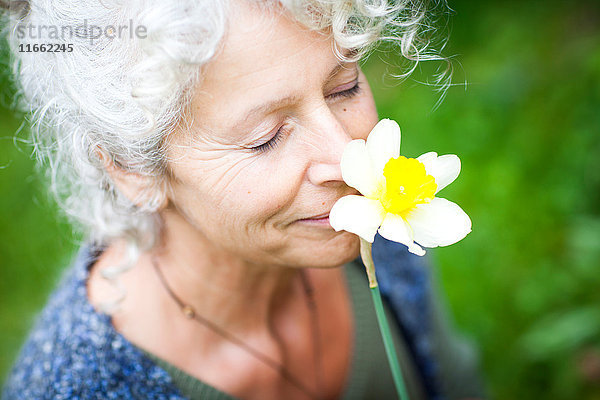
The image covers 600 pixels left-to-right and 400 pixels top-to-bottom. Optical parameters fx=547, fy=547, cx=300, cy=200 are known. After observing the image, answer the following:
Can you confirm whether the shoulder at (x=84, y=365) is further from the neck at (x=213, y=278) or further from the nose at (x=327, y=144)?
the nose at (x=327, y=144)

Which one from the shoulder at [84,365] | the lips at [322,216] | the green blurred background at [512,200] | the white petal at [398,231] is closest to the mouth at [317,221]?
the lips at [322,216]

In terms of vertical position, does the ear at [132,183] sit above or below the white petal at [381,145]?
below

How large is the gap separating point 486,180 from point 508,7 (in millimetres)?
1272

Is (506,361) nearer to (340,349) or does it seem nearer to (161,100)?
(340,349)

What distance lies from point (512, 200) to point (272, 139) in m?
2.07

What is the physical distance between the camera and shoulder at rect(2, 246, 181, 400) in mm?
1292

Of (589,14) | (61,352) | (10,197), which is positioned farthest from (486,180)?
(10,197)

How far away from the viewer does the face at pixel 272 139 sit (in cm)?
97

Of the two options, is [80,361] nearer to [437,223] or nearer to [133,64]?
[133,64]

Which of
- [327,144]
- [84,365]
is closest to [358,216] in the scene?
[327,144]

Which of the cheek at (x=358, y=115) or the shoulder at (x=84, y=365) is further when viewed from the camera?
the shoulder at (x=84, y=365)

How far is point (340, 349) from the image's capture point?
1711mm

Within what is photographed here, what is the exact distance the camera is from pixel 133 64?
1009 mm

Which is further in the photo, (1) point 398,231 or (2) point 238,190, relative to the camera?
(2) point 238,190
